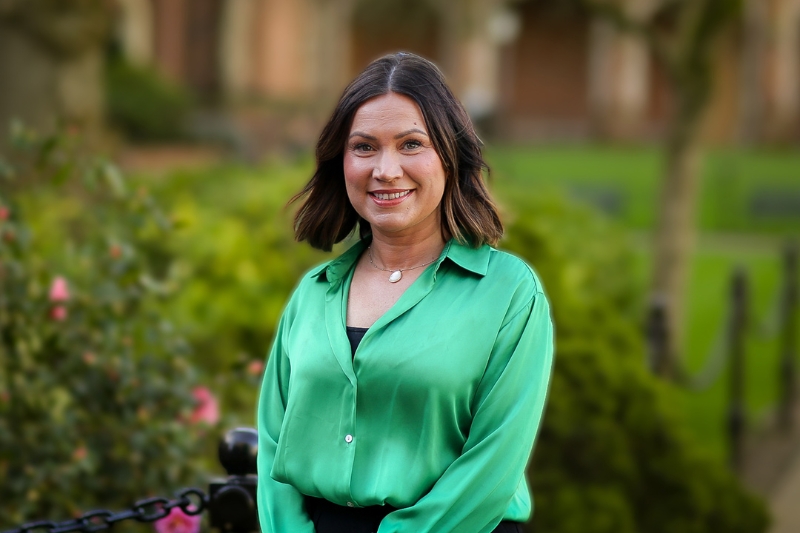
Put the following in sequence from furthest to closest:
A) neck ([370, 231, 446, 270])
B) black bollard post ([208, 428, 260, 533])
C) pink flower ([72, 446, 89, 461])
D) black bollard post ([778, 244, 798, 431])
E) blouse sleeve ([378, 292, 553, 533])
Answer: black bollard post ([778, 244, 798, 431])
pink flower ([72, 446, 89, 461])
black bollard post ([208, 428, 260, 533])
neck ([370, 231, 446, 270])
blouse sleeve ([378, 292, 553, 533])

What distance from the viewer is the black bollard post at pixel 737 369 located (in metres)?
6.25

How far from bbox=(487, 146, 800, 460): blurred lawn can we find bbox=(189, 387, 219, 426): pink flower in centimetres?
297

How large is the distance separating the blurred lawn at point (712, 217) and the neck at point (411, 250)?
389 cm

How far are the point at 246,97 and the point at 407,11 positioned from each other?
9.14 metres

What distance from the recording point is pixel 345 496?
2.17 metres

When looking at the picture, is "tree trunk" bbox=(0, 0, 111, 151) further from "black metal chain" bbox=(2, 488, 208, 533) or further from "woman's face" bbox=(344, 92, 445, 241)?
"woman's face" bbox=(344, 92, 445, 241)

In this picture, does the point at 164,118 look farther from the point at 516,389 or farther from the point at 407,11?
the point at 516,389

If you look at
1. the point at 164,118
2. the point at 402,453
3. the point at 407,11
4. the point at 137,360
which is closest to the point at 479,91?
the point at 407,11

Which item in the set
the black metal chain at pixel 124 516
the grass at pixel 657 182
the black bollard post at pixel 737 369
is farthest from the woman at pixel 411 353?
the grass at pixel 657 182

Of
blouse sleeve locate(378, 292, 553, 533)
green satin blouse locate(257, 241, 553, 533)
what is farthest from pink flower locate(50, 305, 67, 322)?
blouse sleeve locate(378, 292, 553, 533)

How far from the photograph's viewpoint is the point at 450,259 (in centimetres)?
227

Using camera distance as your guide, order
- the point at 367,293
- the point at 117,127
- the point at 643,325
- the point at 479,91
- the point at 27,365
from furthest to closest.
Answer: the point at 479,91
the point at 117,127
the point at 643,325
the point at 27,365
the point at 367,293

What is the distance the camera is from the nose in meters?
2.20

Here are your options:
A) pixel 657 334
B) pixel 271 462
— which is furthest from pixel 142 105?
pixel 271 462
